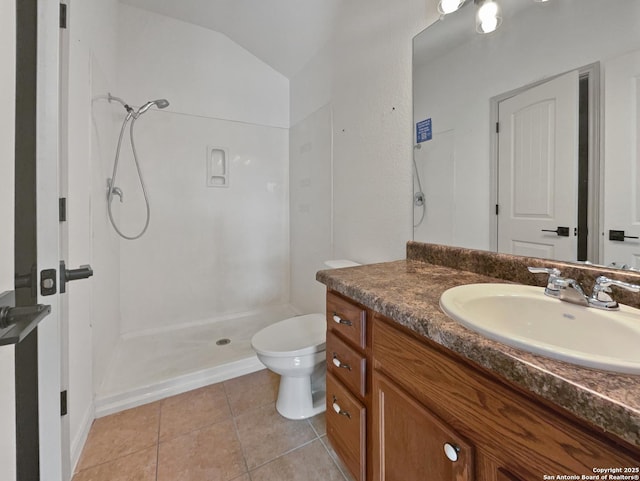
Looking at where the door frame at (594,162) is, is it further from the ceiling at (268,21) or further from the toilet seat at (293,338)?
the ceiling at (268,21)

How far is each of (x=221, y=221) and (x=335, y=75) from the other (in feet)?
5.12

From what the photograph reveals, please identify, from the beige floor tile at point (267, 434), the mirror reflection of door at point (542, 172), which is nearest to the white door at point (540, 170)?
the mirror reflection of door at point (542, 172)

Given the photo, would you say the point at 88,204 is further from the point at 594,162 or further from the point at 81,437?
the point at 594,162

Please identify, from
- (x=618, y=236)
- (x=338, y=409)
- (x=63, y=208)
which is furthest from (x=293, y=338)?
(x=618, y=236)

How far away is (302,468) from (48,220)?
1.30 meters

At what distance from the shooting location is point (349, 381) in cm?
99

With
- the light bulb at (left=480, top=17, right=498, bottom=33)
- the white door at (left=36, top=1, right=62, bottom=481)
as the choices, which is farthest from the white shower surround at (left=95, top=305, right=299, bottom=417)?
the light bulb at (left=480, top=17, right=498, bottom=33)

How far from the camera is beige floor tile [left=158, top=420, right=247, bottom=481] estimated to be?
1.14 m

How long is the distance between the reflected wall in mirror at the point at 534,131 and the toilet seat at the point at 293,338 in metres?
0.80

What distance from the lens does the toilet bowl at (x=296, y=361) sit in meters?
1.37

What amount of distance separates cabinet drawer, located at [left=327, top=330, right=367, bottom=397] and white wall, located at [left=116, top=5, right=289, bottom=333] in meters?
1.77

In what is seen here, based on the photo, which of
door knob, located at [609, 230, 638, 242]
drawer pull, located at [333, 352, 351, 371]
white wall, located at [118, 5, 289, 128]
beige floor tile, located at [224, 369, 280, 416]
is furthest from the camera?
white wall, located at [118, 5, 289, 128]

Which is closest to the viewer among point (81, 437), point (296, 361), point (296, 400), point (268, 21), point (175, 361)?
point (81, 437)

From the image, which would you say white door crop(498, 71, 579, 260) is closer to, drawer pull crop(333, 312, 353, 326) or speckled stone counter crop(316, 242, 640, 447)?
speckled stone counter crop(316, 242, 640, 447)
